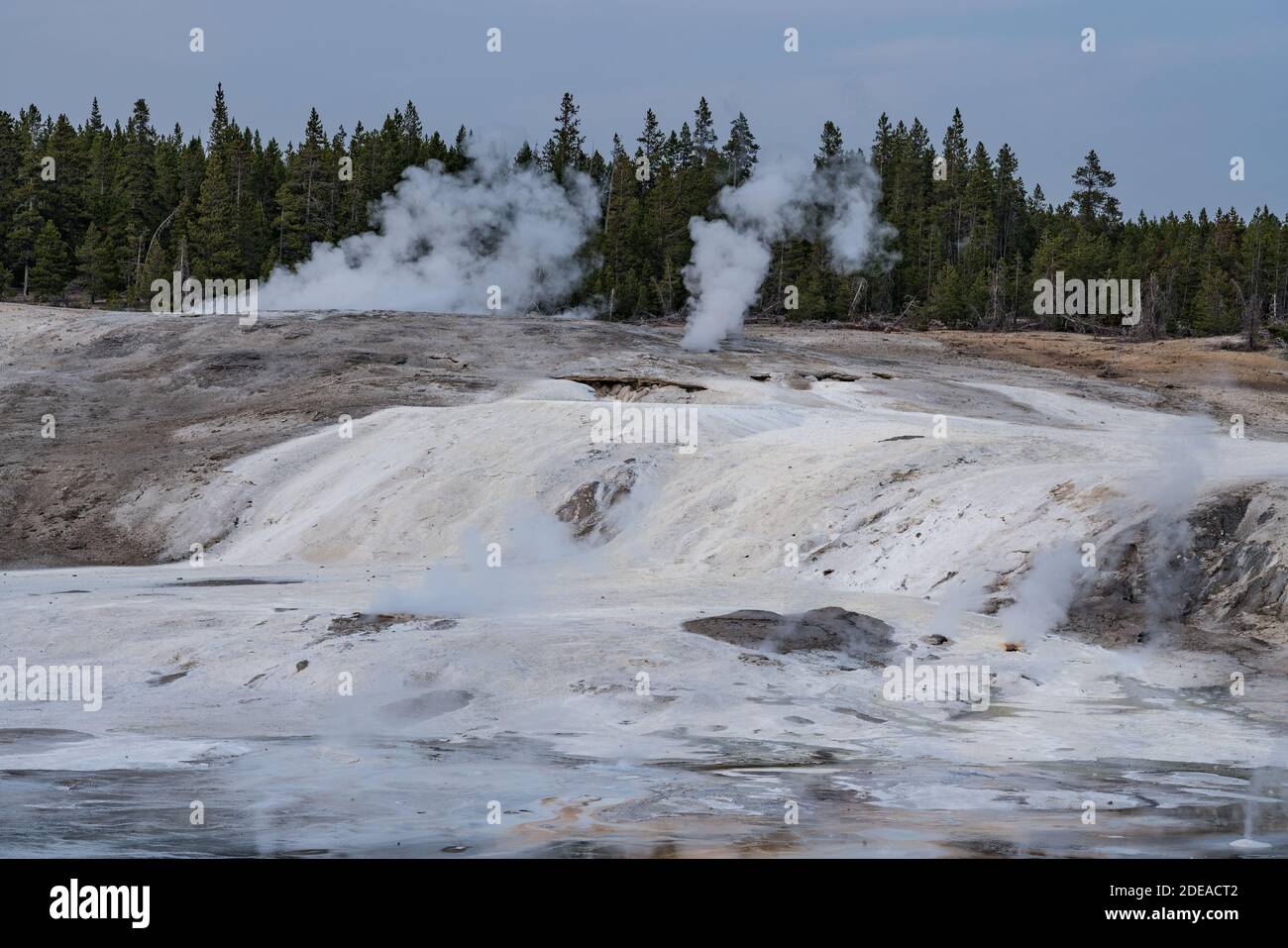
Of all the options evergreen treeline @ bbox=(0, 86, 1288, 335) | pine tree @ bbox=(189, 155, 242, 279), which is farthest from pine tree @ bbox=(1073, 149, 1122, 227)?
pine tree @ bbox=(189, 155, 242, 279)

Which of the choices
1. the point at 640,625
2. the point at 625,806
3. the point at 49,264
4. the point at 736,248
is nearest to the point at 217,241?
the point at 49,264

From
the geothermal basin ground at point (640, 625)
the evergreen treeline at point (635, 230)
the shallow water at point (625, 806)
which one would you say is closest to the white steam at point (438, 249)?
the evergreen treeline at point (635, 230)

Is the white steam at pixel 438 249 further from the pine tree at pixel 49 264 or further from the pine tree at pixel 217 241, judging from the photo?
the pine tree at pixel 49 264

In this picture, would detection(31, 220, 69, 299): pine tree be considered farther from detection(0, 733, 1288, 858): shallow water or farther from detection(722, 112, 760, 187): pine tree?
detection(0, 733, 1288, 858): shallow water

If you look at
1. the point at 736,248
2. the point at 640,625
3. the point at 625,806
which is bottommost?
the point at 640,625

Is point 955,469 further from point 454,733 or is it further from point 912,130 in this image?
point 912,130

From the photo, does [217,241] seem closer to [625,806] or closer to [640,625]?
[640,625]

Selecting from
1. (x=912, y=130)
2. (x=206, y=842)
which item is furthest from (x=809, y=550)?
(x=912, y=130)
